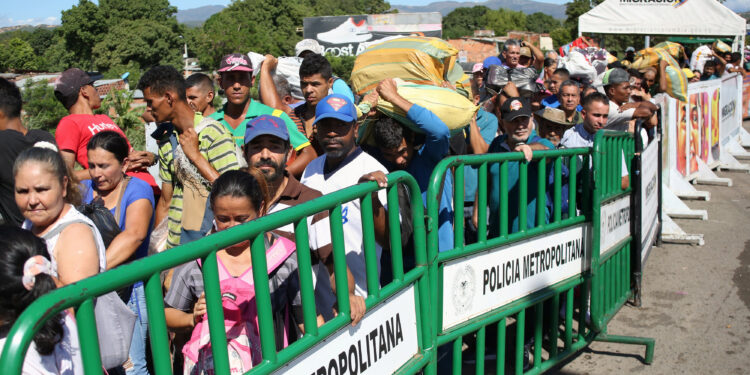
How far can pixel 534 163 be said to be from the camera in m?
4.29

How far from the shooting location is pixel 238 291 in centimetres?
243

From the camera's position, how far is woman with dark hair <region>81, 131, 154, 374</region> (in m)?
3.58

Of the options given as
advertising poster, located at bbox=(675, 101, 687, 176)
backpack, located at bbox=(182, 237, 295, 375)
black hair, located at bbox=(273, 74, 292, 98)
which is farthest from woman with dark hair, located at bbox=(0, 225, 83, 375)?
advertising poster, located at bbox=(675, 101, 687, 176)

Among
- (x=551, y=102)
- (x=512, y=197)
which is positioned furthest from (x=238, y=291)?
(x=551, y=102)

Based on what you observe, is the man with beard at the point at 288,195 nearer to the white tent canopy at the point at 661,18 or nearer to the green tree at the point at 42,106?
the green tree at the point at 42,106

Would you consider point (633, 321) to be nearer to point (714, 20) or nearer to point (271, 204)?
point (271, 204)

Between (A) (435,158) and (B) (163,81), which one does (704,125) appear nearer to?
(A) (435,158)

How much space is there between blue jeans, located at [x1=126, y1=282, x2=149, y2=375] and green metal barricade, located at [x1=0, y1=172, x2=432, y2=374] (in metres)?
1.46

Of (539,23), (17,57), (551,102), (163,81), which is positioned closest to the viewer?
(163,81)

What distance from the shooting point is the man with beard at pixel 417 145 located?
3727mm

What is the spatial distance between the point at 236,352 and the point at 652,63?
27.9ft

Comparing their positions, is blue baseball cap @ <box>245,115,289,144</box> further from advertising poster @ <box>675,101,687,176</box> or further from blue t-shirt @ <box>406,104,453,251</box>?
advertising poster @ <box>675,101,687,176</box>

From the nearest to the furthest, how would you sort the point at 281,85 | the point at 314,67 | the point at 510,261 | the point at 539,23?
the point at 510,261
the point at 314,67
the point at 281,85
the point at 539,23

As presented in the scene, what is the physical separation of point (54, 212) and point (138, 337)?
3.09ft
